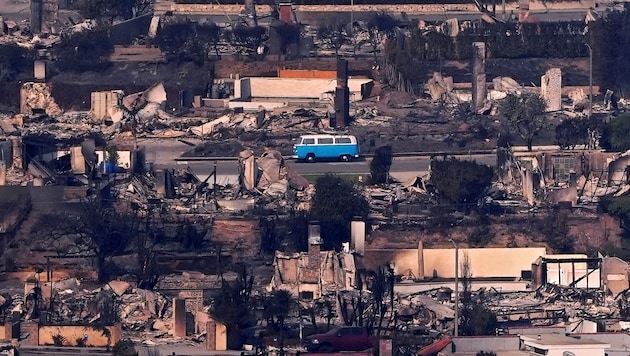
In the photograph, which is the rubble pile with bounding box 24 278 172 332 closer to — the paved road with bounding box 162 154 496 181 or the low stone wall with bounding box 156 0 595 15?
the paved road with bounding box 162 154 496 181

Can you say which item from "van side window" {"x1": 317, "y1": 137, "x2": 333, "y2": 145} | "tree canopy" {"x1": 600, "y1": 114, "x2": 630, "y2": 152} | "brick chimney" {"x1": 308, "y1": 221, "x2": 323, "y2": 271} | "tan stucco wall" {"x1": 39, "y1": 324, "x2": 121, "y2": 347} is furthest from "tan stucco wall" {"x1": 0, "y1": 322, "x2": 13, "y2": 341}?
"tree canopy" {"x1": 600, "y1": 114, "x2": 630, "y2": 152}

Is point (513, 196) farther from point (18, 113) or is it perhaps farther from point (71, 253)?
point (18, 113)

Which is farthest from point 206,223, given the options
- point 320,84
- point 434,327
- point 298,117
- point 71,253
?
point 320,84

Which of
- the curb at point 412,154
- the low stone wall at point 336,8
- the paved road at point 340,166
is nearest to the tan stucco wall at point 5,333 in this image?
the paved road at point 340,166

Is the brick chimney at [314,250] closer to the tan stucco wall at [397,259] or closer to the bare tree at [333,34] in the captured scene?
the tan stucco wall at [397,259]

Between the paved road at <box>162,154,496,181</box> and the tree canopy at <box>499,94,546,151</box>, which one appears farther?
the tree canopy at <box>499,94,546,151</box>

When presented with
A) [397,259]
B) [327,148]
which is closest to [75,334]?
[397,259]

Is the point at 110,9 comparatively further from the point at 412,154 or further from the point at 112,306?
the point at 112,306
